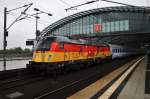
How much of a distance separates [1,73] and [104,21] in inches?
2460

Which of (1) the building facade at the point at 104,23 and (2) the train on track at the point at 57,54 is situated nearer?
(2) the train on track at the point at 57,54

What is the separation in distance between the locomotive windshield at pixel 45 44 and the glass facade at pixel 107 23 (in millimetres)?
52863

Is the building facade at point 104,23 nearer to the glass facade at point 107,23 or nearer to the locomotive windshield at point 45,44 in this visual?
the glass facade at point 107,23

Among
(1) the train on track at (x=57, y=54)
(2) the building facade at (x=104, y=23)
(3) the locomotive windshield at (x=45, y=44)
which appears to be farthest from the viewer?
(2) the building facade at (x=104, y=23)

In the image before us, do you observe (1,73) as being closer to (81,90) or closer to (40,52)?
(40,52)

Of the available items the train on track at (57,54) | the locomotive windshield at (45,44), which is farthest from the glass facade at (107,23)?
the locomotive windshield at (45,44)

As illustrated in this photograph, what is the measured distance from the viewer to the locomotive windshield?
1688cm

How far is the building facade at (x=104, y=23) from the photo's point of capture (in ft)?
229

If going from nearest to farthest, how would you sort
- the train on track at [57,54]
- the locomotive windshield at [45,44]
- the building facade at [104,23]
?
the train on track at [57,54] < the locomotive windshield at [45,44] < the building facade at [104,23]

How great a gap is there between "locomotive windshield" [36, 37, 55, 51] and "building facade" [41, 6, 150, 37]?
5286 centimetres

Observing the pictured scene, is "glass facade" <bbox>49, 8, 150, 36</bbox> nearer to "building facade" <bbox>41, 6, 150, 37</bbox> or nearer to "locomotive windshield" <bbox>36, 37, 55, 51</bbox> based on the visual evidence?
"building facade" <bbox>41, 6, 150, 37</bbox>

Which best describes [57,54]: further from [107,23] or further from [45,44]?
[107,23]

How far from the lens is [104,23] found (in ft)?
245

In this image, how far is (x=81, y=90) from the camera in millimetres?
12281
